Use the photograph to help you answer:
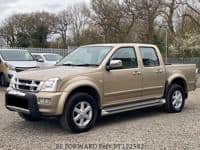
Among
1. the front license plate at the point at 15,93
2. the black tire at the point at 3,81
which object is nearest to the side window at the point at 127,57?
the front license plate at the point at 15,93

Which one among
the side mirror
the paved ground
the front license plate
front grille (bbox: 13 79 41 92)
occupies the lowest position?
the paved ground

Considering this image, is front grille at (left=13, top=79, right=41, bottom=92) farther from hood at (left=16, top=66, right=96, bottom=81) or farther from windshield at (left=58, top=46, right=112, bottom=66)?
windshield at (left=58, top=46, right=112, bottom=66)

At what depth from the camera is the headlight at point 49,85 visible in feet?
23.2

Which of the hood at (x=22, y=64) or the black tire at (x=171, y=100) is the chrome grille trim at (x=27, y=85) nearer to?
the black tire at (x=171, y=100)

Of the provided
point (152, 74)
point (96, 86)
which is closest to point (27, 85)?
point (96, 86)

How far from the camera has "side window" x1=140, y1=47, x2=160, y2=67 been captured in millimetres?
9055

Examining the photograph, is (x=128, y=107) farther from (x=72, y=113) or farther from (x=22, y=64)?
(x=22, y=64)

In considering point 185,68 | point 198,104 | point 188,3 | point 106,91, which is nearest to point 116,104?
point 106,91

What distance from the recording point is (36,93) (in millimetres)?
7145

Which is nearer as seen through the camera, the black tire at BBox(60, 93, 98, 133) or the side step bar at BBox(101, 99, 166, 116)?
the black tire at BBox(60, 93, 98, 133)

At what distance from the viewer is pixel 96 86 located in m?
7.69

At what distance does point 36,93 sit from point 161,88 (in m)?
3.41

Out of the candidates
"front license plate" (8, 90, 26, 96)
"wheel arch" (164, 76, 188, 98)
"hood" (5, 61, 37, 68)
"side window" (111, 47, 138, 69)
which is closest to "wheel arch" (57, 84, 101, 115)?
"front license plate" (8, 90, 26, 96)

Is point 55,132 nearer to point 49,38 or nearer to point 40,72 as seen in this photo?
point 40,72
